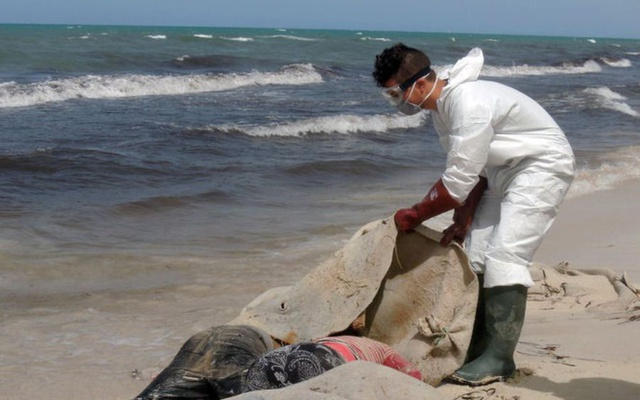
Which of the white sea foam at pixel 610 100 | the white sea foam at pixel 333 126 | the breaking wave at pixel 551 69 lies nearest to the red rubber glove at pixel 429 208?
the white sea foam at pixel 333 126

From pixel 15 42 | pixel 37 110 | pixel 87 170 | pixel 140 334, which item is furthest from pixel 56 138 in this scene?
pixel 15 42

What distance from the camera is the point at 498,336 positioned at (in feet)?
14.3

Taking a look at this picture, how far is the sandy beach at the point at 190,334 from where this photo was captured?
4.43 meters

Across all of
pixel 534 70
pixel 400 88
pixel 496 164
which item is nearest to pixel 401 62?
pixel 400 88

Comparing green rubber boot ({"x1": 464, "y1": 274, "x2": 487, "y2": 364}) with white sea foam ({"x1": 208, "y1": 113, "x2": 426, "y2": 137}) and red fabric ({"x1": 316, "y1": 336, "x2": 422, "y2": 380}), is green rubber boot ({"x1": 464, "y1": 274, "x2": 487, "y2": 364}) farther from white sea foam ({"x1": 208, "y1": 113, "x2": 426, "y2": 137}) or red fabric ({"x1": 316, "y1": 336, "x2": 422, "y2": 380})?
white sea foam ({"x1": 208, "y1": 113, "x2": 426, "y2": 137})

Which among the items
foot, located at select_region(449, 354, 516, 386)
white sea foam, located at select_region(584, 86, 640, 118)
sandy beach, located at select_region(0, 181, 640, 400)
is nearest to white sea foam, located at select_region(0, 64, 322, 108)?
white sea foam, located at select_region(584, 86, 640, 118)

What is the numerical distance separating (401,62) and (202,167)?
28.6 ft

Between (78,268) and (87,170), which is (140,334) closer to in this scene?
(78,268)

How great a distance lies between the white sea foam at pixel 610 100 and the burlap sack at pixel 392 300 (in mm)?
17368

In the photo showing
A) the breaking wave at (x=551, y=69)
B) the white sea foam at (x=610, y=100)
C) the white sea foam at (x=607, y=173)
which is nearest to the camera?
the white sea foam at (x=607, y=173)

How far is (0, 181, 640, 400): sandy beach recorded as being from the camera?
14.5 ft

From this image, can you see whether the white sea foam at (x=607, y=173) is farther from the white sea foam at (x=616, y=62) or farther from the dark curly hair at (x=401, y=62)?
the white sea foam at (x=616, y=62)

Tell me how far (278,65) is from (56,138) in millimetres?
20174

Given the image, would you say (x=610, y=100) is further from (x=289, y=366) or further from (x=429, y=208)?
(x=289, y=366)
